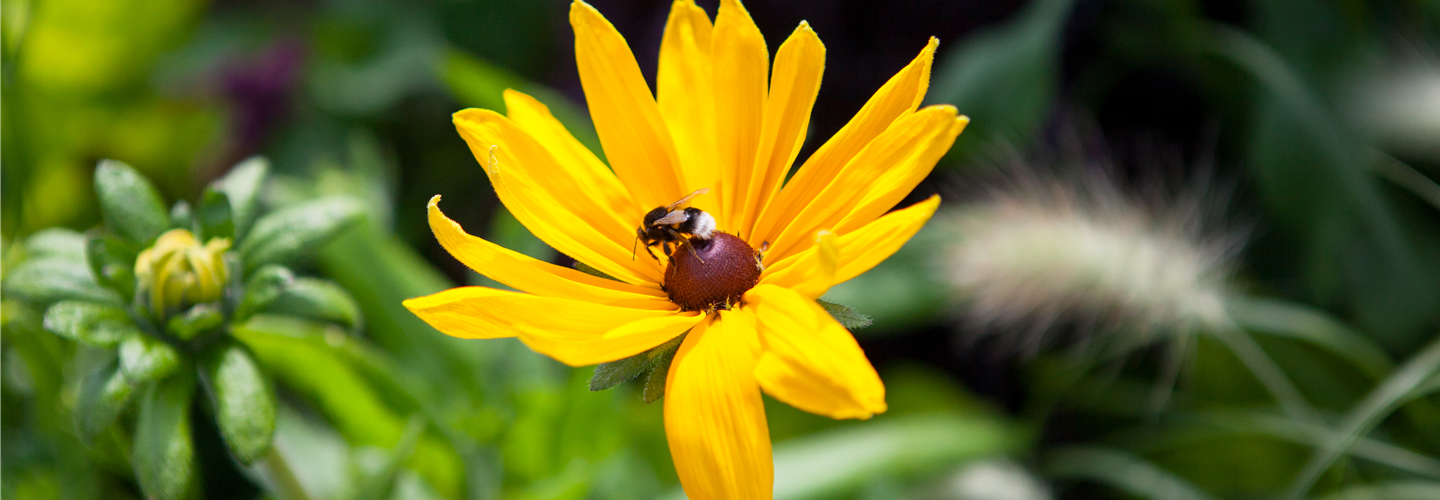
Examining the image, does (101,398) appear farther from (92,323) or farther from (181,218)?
(181,218)

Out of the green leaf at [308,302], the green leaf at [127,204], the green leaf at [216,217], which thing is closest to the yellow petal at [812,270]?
the green leaf at [308,302]

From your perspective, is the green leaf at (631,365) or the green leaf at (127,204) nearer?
the green leaf at (631,365)

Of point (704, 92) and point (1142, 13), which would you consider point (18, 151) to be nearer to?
point (704, 92)

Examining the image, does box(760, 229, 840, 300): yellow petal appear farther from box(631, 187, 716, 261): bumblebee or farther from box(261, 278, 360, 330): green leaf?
box(261, 278, 360, 330): green leaf

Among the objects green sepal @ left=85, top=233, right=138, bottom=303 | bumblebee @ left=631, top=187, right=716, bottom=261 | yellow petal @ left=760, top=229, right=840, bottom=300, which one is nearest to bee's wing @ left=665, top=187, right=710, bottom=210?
bumblebee @ left=631, top=187, right=716, bottom=261

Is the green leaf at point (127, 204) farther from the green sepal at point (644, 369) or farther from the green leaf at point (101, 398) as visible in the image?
the green sepal at point (644, 369)

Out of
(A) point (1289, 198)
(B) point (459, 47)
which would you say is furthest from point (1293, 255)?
(B) point (459, 47)
